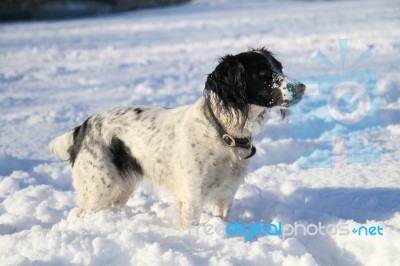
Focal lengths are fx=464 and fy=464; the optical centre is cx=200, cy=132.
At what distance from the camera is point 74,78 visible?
32.4ft

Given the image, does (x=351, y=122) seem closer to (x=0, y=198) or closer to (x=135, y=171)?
(x=135, y=171)

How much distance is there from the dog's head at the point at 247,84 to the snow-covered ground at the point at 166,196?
35.6 inches

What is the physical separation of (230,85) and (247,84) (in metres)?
0.13

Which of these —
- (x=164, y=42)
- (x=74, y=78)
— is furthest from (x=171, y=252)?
(x=164, y=42)

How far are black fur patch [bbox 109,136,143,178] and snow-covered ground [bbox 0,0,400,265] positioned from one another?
37 centimetres

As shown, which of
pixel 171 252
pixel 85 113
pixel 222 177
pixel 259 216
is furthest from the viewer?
pixel 85 113

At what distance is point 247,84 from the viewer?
3410mm

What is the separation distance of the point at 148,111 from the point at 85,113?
3.54 m

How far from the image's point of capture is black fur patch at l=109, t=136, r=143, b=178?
385 cm
